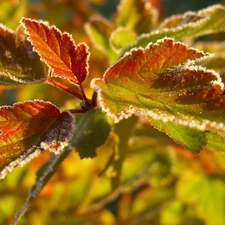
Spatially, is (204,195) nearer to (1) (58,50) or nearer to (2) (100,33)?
(2) (100,33)

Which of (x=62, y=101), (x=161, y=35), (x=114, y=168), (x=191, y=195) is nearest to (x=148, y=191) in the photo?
(x=191, y=195)

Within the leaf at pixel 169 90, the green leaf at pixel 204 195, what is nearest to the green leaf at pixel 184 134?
the leaf at pixel 169 90

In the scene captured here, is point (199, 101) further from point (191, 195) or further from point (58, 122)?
point (191, 195)

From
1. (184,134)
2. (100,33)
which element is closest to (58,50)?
(184,134)

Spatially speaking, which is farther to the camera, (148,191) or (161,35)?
(148,191)

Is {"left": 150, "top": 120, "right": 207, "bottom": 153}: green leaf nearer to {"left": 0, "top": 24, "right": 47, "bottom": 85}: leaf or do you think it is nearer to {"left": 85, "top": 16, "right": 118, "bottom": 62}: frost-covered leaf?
{"left": 0, "top": 24, "right": 47, "bottom": 85}: leaf

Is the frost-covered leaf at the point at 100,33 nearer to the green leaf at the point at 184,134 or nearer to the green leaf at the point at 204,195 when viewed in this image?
the green leaf at the point at 184,134
